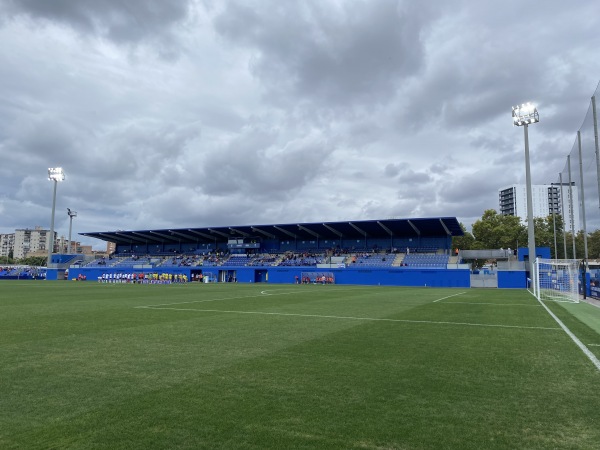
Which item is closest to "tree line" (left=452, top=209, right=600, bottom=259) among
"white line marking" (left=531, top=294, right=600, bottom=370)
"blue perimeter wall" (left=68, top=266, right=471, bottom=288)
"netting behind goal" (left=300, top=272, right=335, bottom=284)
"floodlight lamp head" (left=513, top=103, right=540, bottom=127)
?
"blue perimeter wall" (left=68, top=266, right=471, bottom=288)

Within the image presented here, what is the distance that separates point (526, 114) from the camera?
40.3m

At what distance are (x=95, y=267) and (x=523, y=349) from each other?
72.5 metres

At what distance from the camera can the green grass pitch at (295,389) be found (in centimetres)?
420

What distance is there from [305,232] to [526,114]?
35.8 metres

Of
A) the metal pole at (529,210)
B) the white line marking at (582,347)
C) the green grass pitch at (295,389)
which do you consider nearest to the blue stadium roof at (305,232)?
the metal pole at (529,210)

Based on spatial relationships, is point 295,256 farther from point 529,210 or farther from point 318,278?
point 529,210

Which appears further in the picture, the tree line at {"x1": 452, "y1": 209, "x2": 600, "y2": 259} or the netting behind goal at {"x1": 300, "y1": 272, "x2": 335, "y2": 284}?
the tree line at {"x1": 452, "y1": 209, "x2": 600, "y2": 259}

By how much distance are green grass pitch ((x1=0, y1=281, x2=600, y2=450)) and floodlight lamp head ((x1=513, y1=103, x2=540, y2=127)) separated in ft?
112

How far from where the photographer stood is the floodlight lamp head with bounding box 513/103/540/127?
3997cm

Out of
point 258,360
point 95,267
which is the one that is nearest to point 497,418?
point 258,360

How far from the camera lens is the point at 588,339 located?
10.7 m

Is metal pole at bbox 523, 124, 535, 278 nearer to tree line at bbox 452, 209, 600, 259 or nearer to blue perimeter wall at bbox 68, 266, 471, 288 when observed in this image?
blue perimeter wall at bbox 68, 266, 471, 288

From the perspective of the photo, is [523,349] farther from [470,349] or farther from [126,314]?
[126,314]

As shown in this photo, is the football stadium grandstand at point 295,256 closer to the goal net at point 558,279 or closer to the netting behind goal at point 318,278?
the netting behind goal at point 318,278
